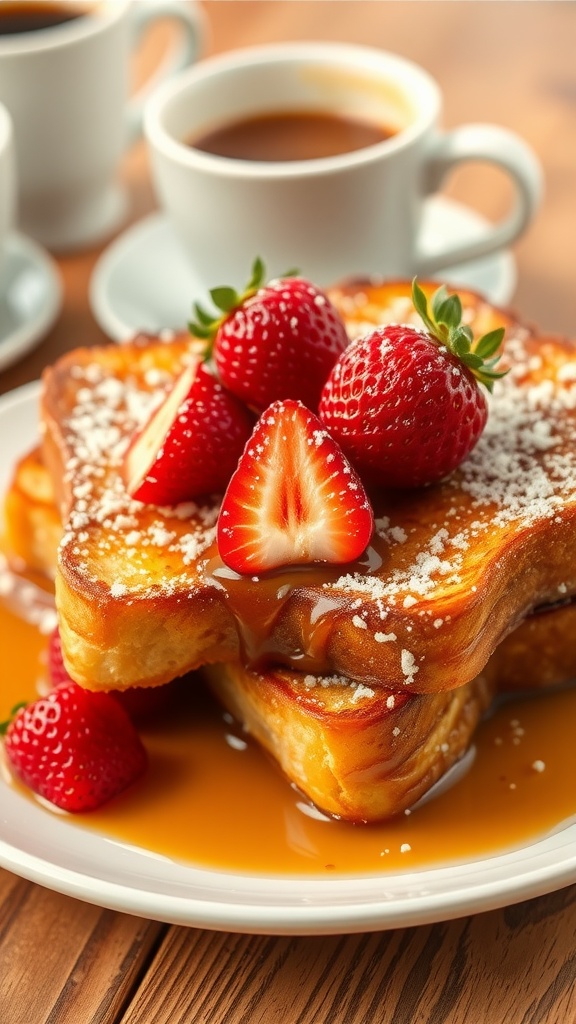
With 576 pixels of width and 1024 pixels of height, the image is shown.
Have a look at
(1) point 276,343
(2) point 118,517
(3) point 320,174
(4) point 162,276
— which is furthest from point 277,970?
(4) point 162,276

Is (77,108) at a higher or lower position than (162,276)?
higher

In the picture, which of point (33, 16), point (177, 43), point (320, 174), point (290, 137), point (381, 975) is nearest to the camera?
point (381, 975)

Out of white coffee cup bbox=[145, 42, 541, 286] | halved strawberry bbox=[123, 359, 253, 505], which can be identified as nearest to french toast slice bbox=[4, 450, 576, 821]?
halved strawberry bbox=[123, 359, 253, 505]

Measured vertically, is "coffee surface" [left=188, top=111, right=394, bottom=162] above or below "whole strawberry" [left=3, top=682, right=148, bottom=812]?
above

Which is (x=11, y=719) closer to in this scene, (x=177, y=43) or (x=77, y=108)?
(x=77, y=108)

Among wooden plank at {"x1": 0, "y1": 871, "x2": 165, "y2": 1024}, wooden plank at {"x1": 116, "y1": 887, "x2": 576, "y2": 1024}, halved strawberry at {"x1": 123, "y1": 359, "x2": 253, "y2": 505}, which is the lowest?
wooden plank at {"x1": 0, "y1": 871, "x2": 165, "y2": 1024}

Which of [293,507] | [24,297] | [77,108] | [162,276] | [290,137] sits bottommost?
[24,297]

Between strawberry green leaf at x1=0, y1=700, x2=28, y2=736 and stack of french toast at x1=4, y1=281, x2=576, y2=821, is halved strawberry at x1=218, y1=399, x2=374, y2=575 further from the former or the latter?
strawberry green leaf at x1=0, y1=700, x2=28, y2=736
